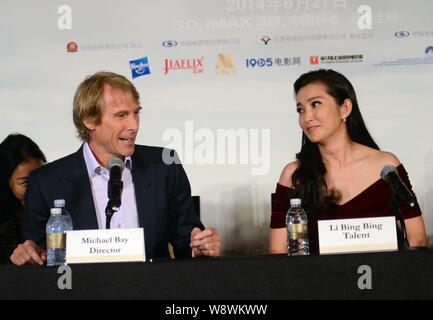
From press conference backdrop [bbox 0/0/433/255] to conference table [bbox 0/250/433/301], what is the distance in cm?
178

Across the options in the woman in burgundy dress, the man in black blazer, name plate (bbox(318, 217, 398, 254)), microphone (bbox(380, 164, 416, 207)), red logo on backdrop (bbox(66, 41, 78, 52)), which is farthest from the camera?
red logo on backdrop (bbox(66, 41, 78, 52))

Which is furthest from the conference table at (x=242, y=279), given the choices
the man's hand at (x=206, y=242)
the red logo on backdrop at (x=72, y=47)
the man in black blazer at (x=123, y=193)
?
the red logo on backdrop at (x=72, y=47)

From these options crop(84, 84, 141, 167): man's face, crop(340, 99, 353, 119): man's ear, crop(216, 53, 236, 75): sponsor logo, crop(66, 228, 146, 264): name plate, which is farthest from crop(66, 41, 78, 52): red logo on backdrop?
crop(66, 228, 146, 264): name plate

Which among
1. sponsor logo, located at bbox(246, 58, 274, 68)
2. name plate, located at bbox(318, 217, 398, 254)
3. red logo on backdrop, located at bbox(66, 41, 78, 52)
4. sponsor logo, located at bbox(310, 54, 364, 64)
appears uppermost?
red logo on backdrop, located at bbox(66, 41, 78, 52)

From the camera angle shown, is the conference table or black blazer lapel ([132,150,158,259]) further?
black blazer lapel ([132,150,158,259])

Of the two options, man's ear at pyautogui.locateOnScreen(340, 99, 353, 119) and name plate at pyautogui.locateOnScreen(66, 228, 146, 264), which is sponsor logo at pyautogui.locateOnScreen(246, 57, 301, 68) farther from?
name plate at pyautogui.locateOnScreen(66, 228, 146, 264)

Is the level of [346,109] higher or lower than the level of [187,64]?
lower

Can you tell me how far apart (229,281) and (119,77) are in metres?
1.97

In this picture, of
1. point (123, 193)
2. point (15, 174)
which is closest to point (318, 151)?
point (123, 193)

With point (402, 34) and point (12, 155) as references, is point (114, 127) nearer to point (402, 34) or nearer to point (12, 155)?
point (12, 155)

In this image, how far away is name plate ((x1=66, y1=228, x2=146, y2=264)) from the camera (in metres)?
2.21

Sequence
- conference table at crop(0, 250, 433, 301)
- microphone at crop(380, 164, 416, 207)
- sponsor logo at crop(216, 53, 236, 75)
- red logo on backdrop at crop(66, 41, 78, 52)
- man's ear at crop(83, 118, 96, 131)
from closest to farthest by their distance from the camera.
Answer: conference table at crop(0, 250, 433, 301), microphone at crop(380, 164, 416, 207), man's ear at crop(83, 118, 96, 131), sponsor logo at crop(216, 53, 236, 75), red logo on backdrop at crop(66, 41, 78, 52)

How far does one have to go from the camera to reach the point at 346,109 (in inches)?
140

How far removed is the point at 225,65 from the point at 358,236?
6.32 ft
